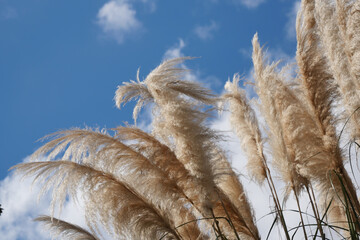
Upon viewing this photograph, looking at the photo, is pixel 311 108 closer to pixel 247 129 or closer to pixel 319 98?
pixel 319 98

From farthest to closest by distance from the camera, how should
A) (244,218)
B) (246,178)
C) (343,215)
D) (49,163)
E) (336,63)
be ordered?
(343,215) < (246,178) < (244,218) < (336,63) < (49,163)

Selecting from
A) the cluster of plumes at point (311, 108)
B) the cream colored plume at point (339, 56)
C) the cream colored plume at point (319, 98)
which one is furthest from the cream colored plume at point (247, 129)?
the cream colored plume at point (339, 56)

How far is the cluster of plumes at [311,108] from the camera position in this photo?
354cm

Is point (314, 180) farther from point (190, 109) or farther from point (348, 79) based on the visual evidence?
point (190, 109)

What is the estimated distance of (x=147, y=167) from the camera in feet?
11.3

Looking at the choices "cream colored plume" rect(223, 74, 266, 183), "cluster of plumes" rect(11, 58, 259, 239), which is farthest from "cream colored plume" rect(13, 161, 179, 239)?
"cream colored plume" rect(223, 74, 266, 183)

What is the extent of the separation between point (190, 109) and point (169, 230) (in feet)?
2.86

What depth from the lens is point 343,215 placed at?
15.2ft

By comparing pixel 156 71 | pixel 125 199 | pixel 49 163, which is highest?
pixel 156 71

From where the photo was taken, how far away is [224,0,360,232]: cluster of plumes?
3545mm

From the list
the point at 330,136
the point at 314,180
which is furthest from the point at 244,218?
the point at 330,136

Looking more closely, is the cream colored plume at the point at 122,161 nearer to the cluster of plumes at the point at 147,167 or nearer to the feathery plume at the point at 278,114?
the cluster of plumes at the point at 147,167

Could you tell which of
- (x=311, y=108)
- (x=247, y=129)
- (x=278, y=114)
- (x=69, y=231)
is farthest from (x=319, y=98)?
(x=69, y=231)

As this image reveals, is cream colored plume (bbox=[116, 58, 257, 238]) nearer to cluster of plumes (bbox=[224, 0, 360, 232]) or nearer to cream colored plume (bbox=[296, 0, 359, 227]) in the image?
cluster of plumes (bbox=[224, 0, 360, 232])
